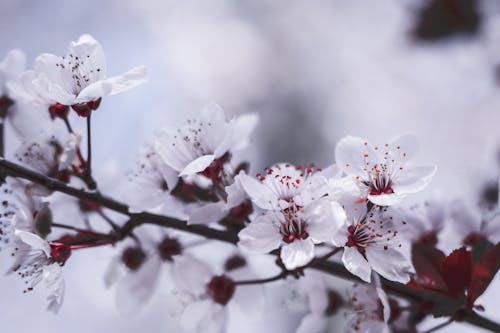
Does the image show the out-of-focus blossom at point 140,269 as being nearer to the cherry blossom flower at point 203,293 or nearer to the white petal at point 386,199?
the cherry blossom flower at point 203,293

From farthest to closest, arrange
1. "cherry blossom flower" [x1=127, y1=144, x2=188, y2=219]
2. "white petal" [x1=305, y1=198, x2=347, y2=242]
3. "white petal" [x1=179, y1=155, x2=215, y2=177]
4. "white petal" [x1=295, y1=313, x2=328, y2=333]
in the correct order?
"white petal" [x1=295, y1=313, x2=328, y2=333] < "cherry blossom flower" [x1=127, y1=144, x2=188, y2=219] < "white petal" [x1=179, y1=155, x2=215, y2=177] < "white petal" [x1=305, y1=198, x2=347, y2=242]

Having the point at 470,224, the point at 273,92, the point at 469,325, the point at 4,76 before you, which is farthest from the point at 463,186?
the point at 273,92

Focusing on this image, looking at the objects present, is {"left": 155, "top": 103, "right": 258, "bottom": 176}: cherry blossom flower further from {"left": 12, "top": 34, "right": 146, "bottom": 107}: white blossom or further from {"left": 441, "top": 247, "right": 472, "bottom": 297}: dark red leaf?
{"left": 441, "top": 247, "right": 472, "bottom": 297}: dark red leaf

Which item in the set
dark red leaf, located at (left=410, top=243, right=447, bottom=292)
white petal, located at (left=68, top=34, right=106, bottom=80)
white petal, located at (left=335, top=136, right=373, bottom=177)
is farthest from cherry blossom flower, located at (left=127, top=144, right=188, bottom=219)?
dark red leaf, located at (left=410, top=243, right=447, bottom=292)

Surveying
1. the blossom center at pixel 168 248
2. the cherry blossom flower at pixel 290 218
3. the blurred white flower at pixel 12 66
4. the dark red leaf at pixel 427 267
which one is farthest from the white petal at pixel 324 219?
the blurred white flower at pixel 12 66

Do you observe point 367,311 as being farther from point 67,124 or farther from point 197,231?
point 67,124

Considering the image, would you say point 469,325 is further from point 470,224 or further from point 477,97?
point 477,97
